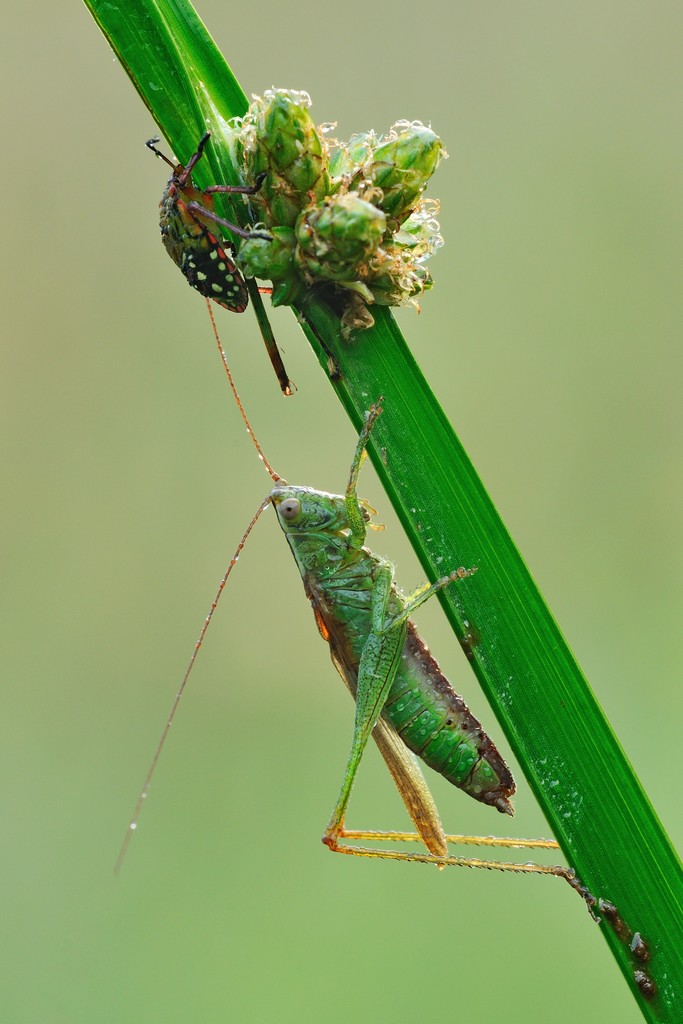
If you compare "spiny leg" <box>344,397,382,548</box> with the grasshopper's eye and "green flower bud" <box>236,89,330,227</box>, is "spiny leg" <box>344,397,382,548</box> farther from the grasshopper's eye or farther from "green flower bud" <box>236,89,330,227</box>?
"green flower bud" <box>236,89,330,227</box>

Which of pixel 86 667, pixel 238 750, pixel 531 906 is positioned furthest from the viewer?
pixel 86 667

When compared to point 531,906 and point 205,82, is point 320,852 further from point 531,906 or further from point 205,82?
point 205,82

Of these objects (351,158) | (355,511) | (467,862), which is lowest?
(467,862)

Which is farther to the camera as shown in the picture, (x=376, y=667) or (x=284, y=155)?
(x=376, y=667)

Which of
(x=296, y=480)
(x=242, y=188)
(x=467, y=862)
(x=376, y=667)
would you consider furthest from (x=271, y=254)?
(x=296, y=480)

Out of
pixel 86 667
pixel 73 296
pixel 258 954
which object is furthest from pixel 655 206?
pixel 258 954

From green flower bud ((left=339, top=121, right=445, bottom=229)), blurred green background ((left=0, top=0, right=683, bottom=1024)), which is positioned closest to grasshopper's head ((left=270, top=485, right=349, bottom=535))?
green flower bud ((left=339, top=121, right=445, bottom=229))

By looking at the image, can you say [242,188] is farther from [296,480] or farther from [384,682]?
[296,480]

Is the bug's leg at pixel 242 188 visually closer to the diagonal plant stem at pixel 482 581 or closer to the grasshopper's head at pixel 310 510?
the diagonal plant stem at pixel 482 581
